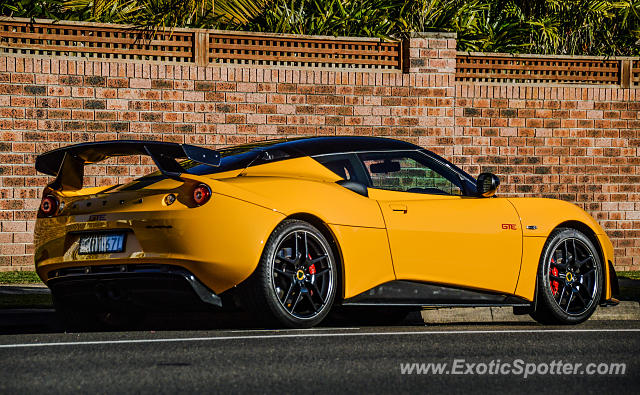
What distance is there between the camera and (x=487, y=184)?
826cm

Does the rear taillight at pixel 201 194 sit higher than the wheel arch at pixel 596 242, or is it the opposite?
the rear taillight at pixel 201 194

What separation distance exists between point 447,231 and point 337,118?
19.8 feet

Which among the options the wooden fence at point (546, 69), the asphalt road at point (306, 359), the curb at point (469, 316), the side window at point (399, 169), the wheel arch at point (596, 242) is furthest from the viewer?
the wooden fence at point (546, 69)

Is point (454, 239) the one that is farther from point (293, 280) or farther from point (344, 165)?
point (293, 280)

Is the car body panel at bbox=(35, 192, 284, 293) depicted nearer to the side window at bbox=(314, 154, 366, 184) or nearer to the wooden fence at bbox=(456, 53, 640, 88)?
the side window at bbox=(314, 154, 366, 184)

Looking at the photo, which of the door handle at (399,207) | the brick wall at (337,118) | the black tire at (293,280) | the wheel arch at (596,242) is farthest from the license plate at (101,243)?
the brick wall at (337,118)

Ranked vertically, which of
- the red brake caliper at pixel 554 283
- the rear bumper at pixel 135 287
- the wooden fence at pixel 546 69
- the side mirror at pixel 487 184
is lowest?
the red brake caliper at pixel 554 283

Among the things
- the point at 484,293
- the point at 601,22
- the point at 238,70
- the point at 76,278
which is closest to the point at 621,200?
the point at 601,22

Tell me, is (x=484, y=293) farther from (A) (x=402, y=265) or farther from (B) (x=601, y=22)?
(B) (x=601, y=22)

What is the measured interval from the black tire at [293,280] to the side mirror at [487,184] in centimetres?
153

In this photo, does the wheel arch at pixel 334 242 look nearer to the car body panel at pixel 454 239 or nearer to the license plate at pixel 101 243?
the car body panel at pixel 454 239

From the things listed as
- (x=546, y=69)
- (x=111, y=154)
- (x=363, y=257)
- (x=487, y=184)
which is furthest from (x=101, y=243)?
(x=546, y=69)

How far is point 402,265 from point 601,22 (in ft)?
34.1

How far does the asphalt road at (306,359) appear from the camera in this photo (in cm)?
541
